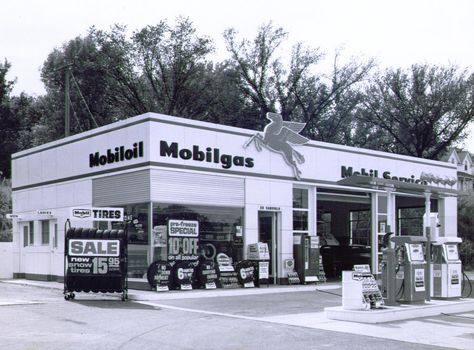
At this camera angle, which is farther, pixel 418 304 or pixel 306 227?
pixel 306 227

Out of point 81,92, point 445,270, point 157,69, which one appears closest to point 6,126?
point 81,92

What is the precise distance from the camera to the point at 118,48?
5106 cm

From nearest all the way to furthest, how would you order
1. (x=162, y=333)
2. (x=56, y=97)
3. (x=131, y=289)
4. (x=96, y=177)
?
(x=162, y=333) → (x=131, y=289) → (x=96, y=177) → (x=56, y=97)

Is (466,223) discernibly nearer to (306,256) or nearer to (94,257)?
(306,256)

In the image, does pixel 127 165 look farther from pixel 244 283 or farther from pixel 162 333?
pixel 162 333

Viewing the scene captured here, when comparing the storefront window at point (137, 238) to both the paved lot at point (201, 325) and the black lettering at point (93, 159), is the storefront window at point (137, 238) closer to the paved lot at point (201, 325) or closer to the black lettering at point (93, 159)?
the paved lot at point (201, 325)

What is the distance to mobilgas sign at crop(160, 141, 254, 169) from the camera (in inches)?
780

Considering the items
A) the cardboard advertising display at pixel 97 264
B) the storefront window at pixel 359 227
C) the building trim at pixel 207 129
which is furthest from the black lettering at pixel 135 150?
the storefront window at pixel 359 227

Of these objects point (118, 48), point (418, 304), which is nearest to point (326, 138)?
point (118, 48)

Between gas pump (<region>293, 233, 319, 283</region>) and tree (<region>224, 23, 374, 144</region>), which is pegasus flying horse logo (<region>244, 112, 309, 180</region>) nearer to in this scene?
gas pump (<region>293, 233, 319, 283</region>)

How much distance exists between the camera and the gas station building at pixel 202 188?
A: 19.5 m

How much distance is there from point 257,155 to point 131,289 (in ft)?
19.9

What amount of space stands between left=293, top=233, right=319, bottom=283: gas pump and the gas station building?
0.07m

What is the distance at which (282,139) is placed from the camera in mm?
23203
